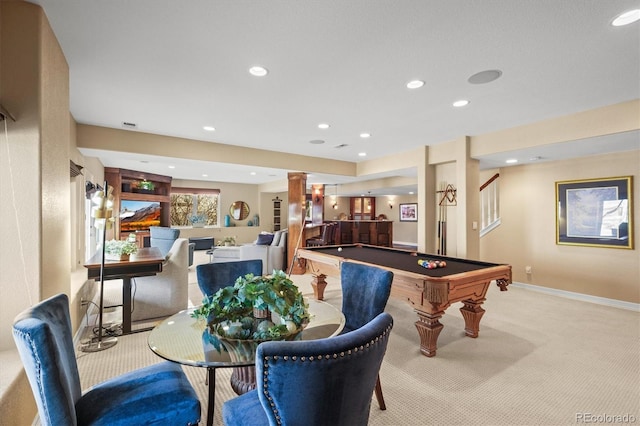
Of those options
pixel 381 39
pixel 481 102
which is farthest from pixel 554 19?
pixel 481 102

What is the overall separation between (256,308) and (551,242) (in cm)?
574

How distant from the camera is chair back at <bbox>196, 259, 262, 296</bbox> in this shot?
2.51 metres

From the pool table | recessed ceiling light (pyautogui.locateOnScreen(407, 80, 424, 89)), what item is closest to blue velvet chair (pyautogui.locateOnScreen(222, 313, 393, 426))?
the pool table

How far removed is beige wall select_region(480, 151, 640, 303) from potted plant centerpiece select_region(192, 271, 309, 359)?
17.7 ft

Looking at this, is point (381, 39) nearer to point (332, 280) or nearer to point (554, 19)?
point (554, 19)

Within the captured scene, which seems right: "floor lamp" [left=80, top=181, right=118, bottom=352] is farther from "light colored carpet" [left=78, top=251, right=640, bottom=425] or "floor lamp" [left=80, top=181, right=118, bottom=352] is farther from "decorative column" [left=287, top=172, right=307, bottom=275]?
"decorative column" [left=287, top=172, right=307, bottom=275]

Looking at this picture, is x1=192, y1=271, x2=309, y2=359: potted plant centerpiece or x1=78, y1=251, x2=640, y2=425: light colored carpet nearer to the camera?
x1=192, y1=271, x2=309, y2=359: potted plant centerpiece

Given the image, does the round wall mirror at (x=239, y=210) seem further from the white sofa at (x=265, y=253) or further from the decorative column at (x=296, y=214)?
the decorative column at (x=296, y=214)

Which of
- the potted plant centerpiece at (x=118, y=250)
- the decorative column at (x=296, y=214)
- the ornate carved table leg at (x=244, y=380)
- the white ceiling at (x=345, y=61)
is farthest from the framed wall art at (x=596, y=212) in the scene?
the potted plant centerpiece at (x=118, y=250)

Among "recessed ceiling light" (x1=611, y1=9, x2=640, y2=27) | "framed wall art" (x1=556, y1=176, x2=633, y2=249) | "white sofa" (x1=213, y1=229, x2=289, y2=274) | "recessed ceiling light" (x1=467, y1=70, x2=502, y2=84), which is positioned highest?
"recessed ceiling light" (x1=467, y1=70, x2=502, y2=84)

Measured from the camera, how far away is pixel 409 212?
1281cm

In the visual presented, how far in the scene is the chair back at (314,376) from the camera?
95 centimetres

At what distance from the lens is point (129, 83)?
2.90 m

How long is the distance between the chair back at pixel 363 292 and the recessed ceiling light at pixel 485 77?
6.63 feet
